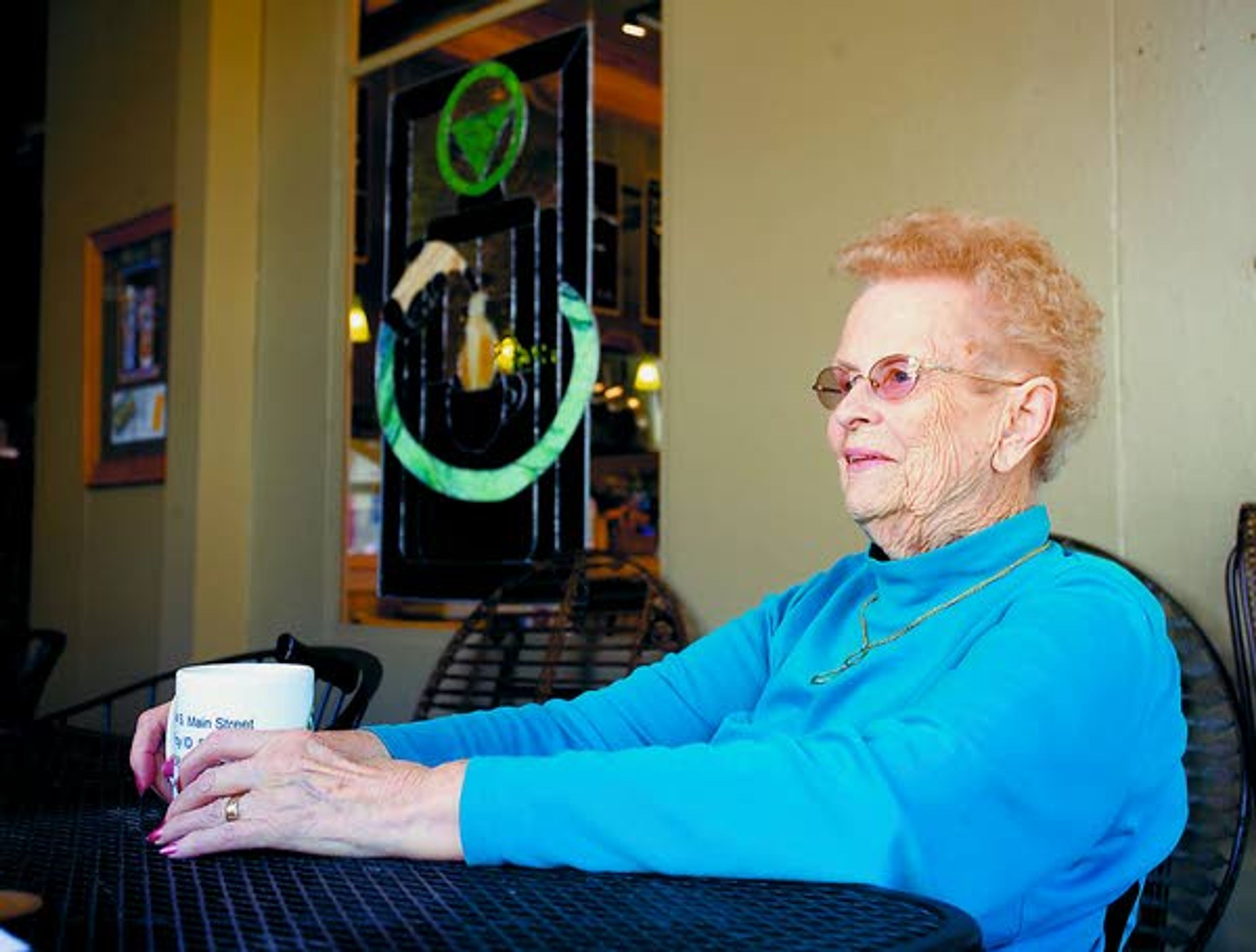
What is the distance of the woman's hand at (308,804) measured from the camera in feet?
3.36

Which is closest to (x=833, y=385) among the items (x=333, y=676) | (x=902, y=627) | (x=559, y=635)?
(x=902, y=627)

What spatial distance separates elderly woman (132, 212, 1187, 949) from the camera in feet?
3.23

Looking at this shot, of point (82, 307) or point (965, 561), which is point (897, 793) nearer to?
point (965, 561)

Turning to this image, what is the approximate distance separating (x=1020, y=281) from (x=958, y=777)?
0.64 m

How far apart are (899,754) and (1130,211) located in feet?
5.29

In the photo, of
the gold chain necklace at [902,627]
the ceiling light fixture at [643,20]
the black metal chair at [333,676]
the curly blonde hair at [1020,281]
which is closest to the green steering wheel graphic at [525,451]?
the ceiling light fixture at [643,20]

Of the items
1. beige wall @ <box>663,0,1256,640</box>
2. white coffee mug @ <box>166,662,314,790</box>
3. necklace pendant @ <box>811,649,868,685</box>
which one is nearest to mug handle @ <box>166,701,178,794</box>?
white coffee mug @ <box>166,662,314,790</box>

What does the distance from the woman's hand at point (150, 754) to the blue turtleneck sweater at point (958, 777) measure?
0.78ft

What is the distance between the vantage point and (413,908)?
882mm

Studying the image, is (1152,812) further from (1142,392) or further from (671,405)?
(671,405)

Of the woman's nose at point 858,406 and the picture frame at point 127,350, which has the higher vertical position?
the picture frame at point 127,350

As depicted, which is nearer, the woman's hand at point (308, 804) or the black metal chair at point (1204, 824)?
the woman's hand at point (308, 804)

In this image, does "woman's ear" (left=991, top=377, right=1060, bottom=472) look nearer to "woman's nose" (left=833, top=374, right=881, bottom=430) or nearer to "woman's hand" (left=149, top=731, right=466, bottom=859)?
"woman's nose" (left=833, top=374, right=881, bottom=430)

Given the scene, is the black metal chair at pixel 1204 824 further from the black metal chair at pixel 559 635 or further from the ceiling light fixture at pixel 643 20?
the ceiling light fixture at pixel 643 20
